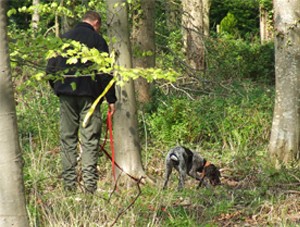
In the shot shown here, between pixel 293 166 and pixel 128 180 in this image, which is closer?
pixel 128 180

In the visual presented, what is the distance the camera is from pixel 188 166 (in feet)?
30.6

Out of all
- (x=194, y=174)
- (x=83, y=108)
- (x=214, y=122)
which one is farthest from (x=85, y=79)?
(x=214, y=122)

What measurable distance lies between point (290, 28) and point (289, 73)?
627mm

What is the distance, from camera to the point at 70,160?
Answer: 27.6 ft

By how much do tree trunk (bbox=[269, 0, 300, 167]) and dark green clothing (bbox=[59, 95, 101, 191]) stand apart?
298 centimetres

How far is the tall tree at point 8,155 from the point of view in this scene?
16.6 ft

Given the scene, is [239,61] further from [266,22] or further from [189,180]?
[189,180]

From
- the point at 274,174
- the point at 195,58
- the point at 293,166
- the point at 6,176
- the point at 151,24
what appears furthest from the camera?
the point at 195,58

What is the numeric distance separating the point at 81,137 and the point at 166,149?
2.87 meters

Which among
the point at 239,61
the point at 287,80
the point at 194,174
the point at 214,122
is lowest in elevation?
the point at 194,174

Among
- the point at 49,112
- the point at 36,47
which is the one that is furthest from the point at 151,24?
the point at 36,47

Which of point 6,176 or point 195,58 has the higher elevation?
point 195,58

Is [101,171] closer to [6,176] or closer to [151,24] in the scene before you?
[151,24]

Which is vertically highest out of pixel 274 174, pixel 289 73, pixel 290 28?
pixel 290 28
